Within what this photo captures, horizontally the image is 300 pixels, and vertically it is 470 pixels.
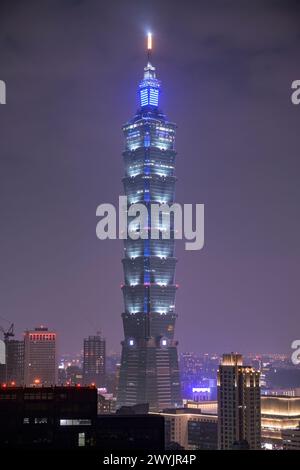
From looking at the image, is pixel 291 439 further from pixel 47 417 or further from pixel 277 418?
pixel 47 417

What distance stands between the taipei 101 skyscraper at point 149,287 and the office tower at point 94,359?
14.3m

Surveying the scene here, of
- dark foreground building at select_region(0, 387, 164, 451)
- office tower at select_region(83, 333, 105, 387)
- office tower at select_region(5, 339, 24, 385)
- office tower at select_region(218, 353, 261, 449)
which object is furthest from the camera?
office tower at select_region(83, 333, 105, 387)

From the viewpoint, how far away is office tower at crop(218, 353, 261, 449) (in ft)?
126

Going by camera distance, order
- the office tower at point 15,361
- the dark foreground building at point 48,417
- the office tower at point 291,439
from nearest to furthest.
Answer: the dark foreground building at point 48,417 < the office tower at point 291,439 < the office tower at point 15,361

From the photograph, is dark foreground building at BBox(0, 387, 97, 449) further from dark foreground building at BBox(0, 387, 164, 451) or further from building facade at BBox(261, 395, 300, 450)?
building facade at BBox(261, 395, 300, 450)

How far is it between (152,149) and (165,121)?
3645 millimetres

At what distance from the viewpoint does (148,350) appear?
61062 millimetres

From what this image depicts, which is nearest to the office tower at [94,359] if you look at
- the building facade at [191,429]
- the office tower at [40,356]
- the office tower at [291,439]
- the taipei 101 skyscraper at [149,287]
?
the office tower at [40,356]

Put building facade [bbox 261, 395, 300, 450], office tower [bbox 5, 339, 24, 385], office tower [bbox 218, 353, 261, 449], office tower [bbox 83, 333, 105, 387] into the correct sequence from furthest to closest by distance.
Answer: office tower [bbox 83, 333, 105, 387] → office tower [bbox 5, 339, 24, 385] → building facade [bbox 261, 395, 300, 450] → office tower [bbox 218, 353, 261, 449]

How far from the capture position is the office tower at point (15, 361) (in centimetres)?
6090

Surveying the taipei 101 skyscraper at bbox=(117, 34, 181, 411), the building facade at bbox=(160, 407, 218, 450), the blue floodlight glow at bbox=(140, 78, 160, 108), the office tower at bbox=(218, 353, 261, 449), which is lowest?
the building facade at bbox=(160, 407, 218, 450)

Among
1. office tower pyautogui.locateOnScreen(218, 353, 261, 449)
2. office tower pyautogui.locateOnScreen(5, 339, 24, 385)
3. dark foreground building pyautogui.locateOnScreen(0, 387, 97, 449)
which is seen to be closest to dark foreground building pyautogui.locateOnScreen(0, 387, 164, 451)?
dark foreground building pyautogui.locateOnScreen(0, 387, 97, 449)

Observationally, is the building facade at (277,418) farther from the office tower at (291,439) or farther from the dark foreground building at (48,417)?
the dark foreground building at (48,417)

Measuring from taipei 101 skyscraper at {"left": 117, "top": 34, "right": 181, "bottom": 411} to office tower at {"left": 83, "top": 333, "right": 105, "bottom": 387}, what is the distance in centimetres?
1427
